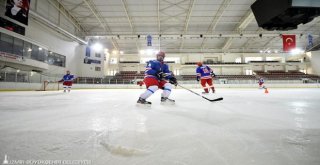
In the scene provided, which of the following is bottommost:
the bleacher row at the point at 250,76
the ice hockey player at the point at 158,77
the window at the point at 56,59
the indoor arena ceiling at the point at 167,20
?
the ice hockey player at the point at 158,77

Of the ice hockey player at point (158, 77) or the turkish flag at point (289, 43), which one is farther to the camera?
the turkish flag at point (289, 43)

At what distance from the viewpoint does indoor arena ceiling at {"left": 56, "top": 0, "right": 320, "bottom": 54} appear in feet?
52.3

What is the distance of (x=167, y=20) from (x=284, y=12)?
17357 millimetres

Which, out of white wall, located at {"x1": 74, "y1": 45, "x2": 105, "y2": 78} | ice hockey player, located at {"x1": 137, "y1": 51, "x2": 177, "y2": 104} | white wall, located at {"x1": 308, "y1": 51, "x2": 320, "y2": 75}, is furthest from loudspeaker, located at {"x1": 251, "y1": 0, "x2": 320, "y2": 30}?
white wall, located at {"x1": 308, "y1": 51, "x2": 320, "y2": 75}

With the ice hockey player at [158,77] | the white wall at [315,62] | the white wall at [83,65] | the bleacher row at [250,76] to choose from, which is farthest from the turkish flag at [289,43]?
the white wall at [83,65]

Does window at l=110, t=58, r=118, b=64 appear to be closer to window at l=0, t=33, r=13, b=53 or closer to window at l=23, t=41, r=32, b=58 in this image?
window at l=23, t=41, r=32, b=58

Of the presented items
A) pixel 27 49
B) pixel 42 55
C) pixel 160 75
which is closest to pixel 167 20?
pixel 42 55

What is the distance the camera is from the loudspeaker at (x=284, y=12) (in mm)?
2428

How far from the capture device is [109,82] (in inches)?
697

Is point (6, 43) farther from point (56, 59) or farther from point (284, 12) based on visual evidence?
point (284, 12)

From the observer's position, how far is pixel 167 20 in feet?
61.7

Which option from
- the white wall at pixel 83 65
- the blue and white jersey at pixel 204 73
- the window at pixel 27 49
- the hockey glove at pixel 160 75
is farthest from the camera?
the white wall at pixel 83 65

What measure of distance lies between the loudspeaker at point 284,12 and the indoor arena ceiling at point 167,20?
13.8 m

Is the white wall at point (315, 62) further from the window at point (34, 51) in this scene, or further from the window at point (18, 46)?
the window at point (18, 46)
